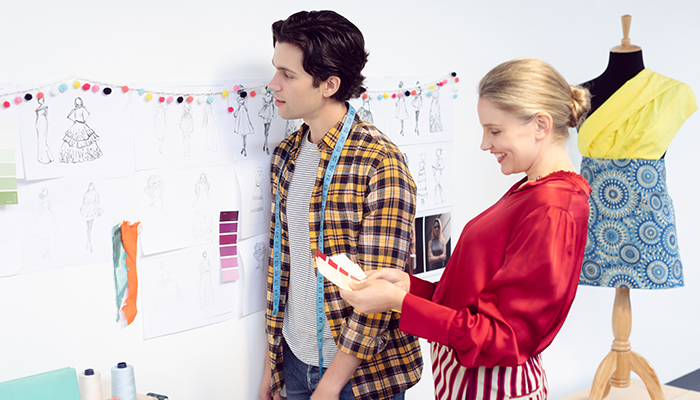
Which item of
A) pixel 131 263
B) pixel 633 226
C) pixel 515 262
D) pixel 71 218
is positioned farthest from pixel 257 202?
pixel 633 226

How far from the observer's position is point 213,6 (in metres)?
1.68

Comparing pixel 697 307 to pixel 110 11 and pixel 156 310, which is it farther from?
pixel 110 11

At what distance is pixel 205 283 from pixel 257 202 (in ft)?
0.89

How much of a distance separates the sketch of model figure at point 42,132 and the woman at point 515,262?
77 cm

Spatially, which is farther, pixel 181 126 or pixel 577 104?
pixel 181 126

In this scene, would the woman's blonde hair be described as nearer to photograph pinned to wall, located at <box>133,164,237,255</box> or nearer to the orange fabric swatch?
photograph pinned to wall, located at <box>133,164,237,255</box>

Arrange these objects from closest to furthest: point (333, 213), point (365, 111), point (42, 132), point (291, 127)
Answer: point (42, 132), point (333, 213), point (291, 127), point (365, 111)

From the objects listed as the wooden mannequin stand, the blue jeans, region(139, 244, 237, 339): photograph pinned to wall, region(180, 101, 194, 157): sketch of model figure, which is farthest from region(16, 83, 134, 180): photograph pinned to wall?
the wooden mannequin stand

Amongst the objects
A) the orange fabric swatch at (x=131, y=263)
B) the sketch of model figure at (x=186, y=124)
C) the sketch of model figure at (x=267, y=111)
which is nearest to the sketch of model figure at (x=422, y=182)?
the sketch of model figure at (x=267, y=111)

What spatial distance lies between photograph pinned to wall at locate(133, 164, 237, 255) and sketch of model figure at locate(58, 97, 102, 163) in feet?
0.45

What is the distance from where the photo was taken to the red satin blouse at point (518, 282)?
45.8 inches

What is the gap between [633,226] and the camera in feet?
7.61

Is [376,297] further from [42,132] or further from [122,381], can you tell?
[42,132]

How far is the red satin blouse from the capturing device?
1.16 metres
